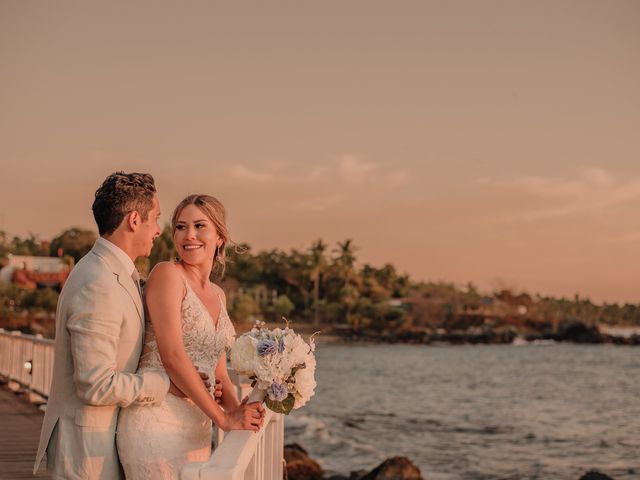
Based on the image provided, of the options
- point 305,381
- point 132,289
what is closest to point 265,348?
point 305,381

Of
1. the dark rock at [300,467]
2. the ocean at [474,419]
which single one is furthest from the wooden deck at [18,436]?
the ocean at [474,419]

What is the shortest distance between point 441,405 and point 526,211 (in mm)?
37319

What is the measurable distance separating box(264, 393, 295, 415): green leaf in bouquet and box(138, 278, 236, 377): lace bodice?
270 millimetres

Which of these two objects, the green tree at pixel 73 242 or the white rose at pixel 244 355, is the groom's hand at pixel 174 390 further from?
the green tree at pixel 73 242

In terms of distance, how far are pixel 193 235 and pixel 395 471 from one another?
11.6 m

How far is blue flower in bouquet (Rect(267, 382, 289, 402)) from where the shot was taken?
334 cm

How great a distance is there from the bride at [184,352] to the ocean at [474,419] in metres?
16.7

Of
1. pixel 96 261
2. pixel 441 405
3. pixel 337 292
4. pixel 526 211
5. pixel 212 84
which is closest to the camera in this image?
pixel 96 261

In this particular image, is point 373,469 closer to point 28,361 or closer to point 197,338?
point 28,361

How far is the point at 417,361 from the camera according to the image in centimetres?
8600

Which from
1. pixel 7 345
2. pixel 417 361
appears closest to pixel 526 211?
pixel 417 361

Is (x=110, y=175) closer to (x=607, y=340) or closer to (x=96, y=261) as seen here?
(x=96, y=261)

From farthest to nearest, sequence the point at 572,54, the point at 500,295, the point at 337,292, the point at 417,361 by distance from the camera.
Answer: the point at 500,295
the point at 337,292
the point at 417,361
the point at 572,54

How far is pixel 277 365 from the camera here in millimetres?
3334
